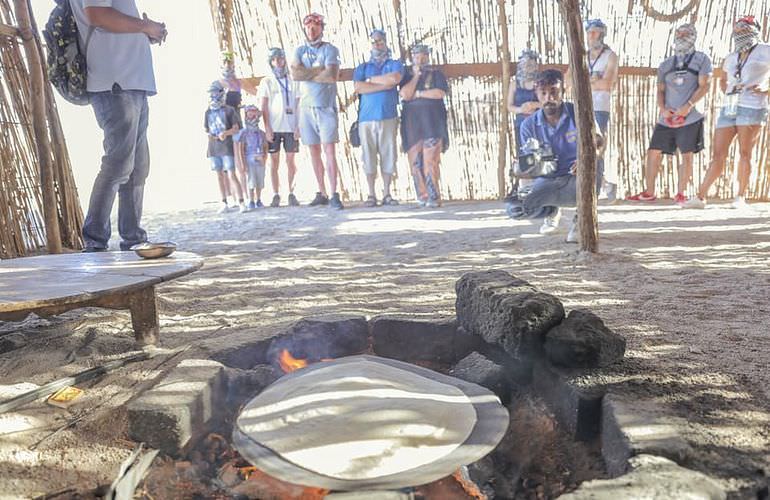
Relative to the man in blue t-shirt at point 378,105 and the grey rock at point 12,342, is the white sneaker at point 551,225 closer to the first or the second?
the man in blue t-shirt at point 378,105

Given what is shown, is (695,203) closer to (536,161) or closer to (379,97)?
(536,161)

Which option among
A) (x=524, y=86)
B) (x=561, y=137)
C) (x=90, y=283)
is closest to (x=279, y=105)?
(x=524, y=86)

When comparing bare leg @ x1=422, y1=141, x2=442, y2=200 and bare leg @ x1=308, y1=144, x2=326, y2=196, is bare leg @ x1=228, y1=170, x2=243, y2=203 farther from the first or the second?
bare leg @ x1=422, y1=141, x2=442, y2=200

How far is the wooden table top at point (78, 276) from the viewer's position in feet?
5.33

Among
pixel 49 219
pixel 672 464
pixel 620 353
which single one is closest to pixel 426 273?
pixel 620 353

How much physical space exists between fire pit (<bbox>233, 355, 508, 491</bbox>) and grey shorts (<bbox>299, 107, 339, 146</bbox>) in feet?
17.5

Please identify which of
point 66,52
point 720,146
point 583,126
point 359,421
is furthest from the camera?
point 720,146

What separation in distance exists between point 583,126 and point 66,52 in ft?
10.0

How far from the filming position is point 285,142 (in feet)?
23.3

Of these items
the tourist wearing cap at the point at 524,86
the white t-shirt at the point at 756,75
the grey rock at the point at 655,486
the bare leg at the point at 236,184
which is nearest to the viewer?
the grey rock at the point at 655,486

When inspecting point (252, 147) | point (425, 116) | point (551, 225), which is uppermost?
point (425, 116)

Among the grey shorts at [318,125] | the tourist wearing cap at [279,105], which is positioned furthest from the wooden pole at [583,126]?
the tourist wearing cap at [279,105]

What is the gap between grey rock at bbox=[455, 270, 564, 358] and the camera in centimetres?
167

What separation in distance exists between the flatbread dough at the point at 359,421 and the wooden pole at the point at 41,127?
297cm
